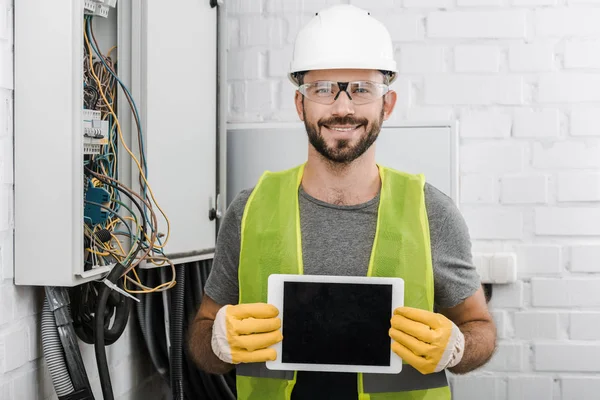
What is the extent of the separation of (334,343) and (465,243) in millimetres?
412

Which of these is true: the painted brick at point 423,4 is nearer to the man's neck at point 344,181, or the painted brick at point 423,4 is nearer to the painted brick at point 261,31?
the painted brick at point 261,31

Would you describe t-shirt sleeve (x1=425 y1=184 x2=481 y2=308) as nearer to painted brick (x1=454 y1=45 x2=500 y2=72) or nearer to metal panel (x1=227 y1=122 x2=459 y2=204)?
metal panel (x1=227 y1=122 x2=459 y2=204)

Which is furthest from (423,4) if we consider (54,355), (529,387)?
(54,355)

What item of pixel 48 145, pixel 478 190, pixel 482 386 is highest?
pixel 48 145

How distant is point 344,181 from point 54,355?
780 mm

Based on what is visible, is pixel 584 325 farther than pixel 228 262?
Yes

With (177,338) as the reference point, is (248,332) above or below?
above

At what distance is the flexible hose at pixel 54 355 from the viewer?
1622 mm

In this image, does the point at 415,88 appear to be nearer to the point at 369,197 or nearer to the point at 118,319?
the point at 369,197

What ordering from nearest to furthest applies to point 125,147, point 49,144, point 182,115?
point 49,144
point 125,147
point 182,115

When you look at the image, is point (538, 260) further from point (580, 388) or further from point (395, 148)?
point (395, 148)

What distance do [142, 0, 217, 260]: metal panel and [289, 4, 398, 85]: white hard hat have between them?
1.51 ft

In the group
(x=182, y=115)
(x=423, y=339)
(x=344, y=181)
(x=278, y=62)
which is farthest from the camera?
(x=278, y=62)

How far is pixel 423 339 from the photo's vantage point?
4.69 feet
